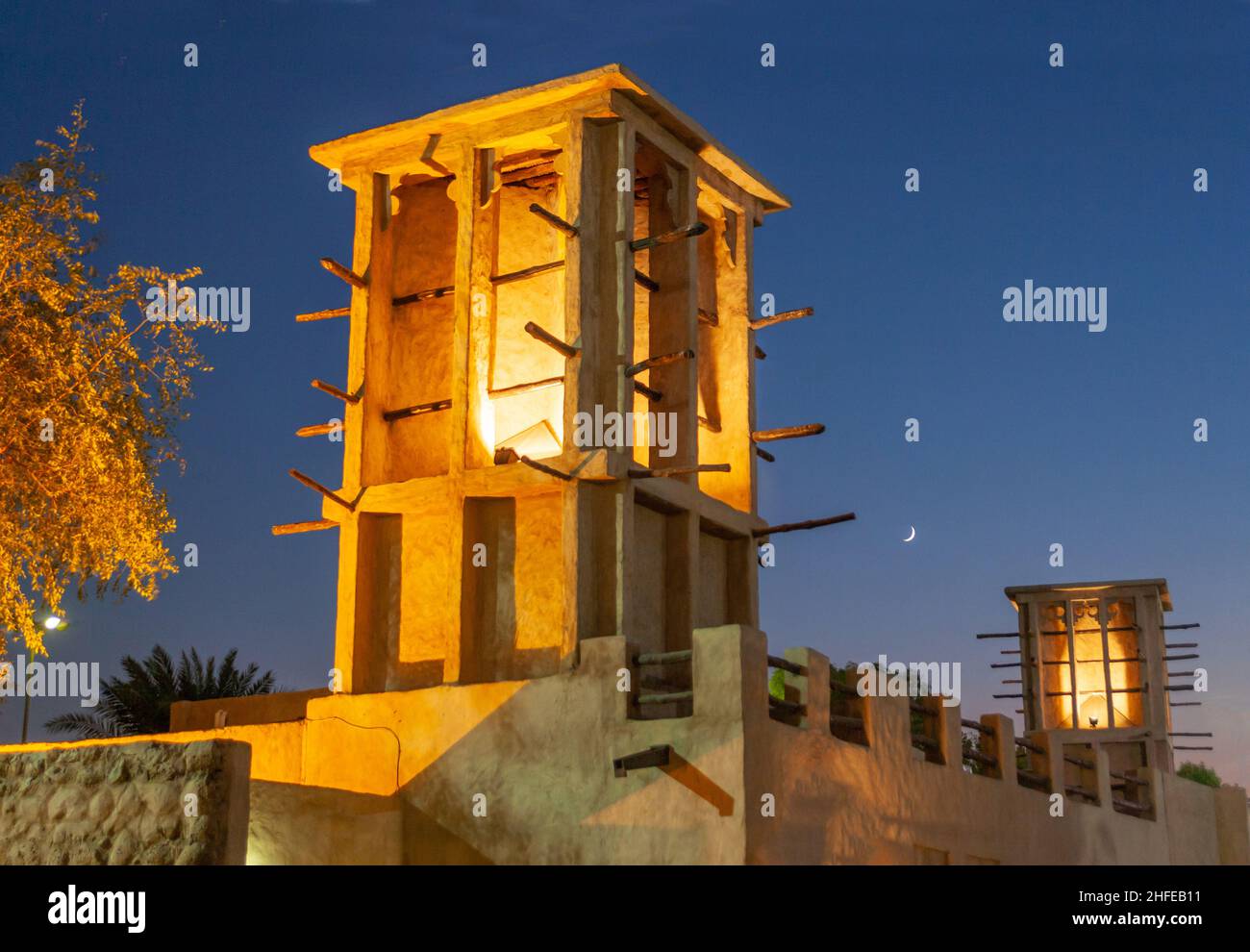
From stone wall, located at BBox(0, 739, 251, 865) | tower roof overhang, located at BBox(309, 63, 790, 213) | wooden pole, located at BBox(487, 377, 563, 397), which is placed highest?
tower roof overhang, located at BBox(309, 63, 790, 213)

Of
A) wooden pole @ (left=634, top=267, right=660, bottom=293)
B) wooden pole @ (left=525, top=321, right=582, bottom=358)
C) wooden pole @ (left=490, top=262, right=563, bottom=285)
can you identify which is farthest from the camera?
wooden pole @ (left=634, top=267, right=660, bottom=293)

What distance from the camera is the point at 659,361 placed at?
17812mm

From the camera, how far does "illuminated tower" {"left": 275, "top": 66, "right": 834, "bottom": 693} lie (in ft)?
55.7

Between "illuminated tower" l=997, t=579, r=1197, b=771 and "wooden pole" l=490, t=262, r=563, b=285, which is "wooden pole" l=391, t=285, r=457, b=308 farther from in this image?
"illuminated tower" l=997, t=579, r=1197, b=771

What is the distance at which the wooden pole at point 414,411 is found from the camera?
18688 millimetres

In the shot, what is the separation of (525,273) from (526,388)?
4.57 feet

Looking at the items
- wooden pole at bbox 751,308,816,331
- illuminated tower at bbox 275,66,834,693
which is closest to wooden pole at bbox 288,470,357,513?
illuminated tower at bbox 275,66,834,693

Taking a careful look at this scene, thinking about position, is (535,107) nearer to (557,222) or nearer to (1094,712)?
(557,222)

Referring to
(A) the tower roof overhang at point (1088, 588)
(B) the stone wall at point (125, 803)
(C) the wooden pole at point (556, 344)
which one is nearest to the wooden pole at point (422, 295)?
(C) the wooden pole at point (556, 344)

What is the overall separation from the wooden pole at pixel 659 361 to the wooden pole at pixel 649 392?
0.86 feet

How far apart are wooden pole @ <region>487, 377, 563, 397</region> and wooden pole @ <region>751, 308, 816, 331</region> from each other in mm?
3176
